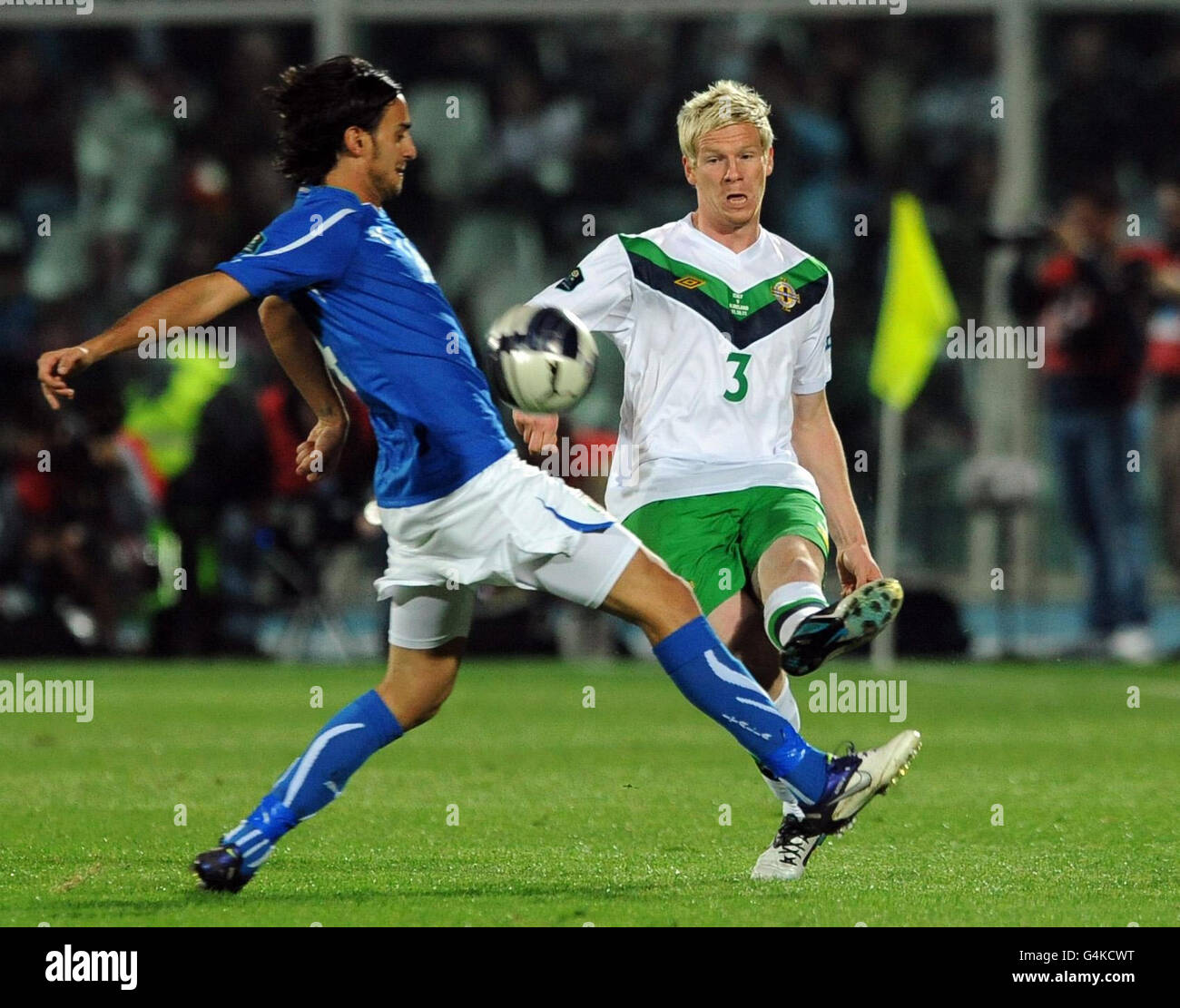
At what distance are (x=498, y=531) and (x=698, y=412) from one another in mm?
972

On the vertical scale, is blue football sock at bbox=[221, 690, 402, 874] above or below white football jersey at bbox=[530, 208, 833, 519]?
below

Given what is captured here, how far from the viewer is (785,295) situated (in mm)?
6508

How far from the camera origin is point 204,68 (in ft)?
63.6

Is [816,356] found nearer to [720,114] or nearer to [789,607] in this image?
[720,114]

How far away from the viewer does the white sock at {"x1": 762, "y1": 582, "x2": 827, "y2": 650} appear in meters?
5.96

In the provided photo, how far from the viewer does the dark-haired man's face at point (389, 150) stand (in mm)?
5918

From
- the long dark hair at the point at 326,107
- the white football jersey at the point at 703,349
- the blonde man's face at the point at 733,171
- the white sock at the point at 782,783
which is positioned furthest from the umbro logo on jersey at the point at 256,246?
the white sock at the point at 782,783

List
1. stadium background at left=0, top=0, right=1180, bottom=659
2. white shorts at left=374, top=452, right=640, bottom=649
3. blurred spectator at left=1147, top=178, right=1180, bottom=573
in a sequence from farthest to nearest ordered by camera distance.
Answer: stadium background at left=0, top=0, right=1180, bottom=659, blurred spectator at left=1147, top=178, right=1180, bottom=573, white shorts at left=374, top=452, right=640, bottom=649

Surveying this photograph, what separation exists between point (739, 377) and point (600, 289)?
474 mm

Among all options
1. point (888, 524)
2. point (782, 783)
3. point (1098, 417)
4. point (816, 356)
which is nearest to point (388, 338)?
point (816, 356)

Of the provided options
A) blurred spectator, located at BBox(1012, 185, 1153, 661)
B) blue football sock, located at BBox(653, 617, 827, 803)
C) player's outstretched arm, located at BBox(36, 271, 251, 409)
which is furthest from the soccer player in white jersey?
blurred spectator, located at BBox(1012, 185, 1153, 661)

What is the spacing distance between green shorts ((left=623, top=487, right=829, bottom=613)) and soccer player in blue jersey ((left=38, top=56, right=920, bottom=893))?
1.91 feet

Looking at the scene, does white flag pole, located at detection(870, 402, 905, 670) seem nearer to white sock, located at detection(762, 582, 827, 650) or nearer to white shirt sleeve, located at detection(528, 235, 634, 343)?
white shirt sleeve, located at detection(528, 235, 634, 343)
